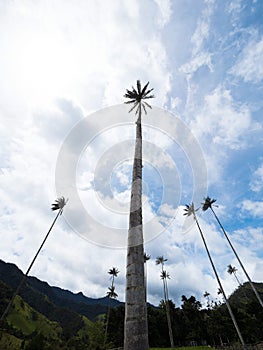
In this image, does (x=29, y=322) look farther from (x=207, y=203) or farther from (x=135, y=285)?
(x=135, y=285)

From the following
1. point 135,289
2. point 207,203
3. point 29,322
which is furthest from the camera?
point 29,322

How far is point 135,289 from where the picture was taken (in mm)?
4215

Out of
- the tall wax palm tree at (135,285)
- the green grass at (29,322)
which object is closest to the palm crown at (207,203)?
the tall wax palm tree at (135,285)

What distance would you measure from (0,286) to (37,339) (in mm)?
→ 93066

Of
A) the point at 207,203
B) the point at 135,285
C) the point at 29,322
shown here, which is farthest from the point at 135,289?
the point at 29,322

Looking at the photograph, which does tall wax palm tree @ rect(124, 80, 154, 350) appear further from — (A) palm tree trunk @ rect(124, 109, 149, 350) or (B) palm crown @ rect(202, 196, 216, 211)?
(B) palm crown @ rect(202, 196, 216, 211)

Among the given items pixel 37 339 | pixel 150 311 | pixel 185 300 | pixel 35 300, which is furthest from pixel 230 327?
pixel 35 300

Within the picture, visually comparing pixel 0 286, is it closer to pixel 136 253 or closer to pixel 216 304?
pixel 216 304

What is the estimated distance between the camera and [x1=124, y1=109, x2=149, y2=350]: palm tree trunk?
12.1 feet

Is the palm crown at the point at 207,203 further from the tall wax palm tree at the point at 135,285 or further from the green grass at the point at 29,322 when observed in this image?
the green grass at the point at 29,322

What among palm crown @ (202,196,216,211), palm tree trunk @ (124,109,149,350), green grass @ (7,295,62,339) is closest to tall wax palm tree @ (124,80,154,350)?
palm tree trunk @ (124,109,149,350)

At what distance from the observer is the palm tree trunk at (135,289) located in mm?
3684

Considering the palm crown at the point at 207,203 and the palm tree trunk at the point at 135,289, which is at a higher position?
the palm crown at the point at 207,203

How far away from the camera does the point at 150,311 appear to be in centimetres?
5466
